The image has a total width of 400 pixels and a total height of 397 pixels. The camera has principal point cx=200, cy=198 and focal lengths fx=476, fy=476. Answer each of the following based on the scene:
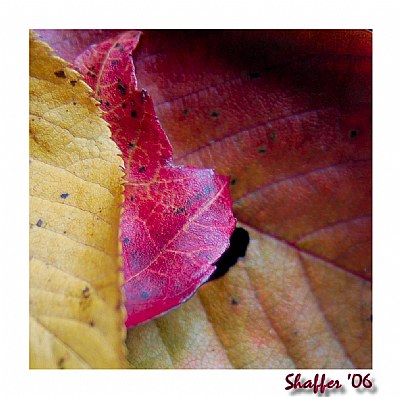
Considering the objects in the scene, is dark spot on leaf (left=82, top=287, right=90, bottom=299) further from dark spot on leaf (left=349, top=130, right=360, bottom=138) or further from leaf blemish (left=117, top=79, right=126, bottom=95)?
dark spot on leaf (left=349, top=130, right=360, bottom=138)

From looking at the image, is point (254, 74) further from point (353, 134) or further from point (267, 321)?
point (267, 321)

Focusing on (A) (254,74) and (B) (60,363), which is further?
(A) (254,74)

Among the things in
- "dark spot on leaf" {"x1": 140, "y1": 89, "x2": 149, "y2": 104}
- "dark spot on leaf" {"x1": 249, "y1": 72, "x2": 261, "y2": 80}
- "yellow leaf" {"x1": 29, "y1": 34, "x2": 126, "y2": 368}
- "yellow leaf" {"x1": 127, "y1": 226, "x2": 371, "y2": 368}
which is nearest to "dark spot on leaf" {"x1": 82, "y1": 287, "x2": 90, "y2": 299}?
"yellow leaf" {"x1": 29, "y1": 34, "x2": 126, "y2": 368}

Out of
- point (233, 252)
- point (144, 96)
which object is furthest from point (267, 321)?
point (144, 96)

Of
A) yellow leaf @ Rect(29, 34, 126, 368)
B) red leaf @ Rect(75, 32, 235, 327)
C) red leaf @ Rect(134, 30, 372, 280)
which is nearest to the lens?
yellow leaf @ Rect(29, 34, 126, 368)

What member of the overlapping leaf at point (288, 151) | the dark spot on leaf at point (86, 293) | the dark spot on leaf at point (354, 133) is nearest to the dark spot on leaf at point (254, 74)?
the overlapping leaf at point (288, 151)

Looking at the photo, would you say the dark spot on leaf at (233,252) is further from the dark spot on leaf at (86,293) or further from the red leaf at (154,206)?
the dark spot on leaf at (86,293)
